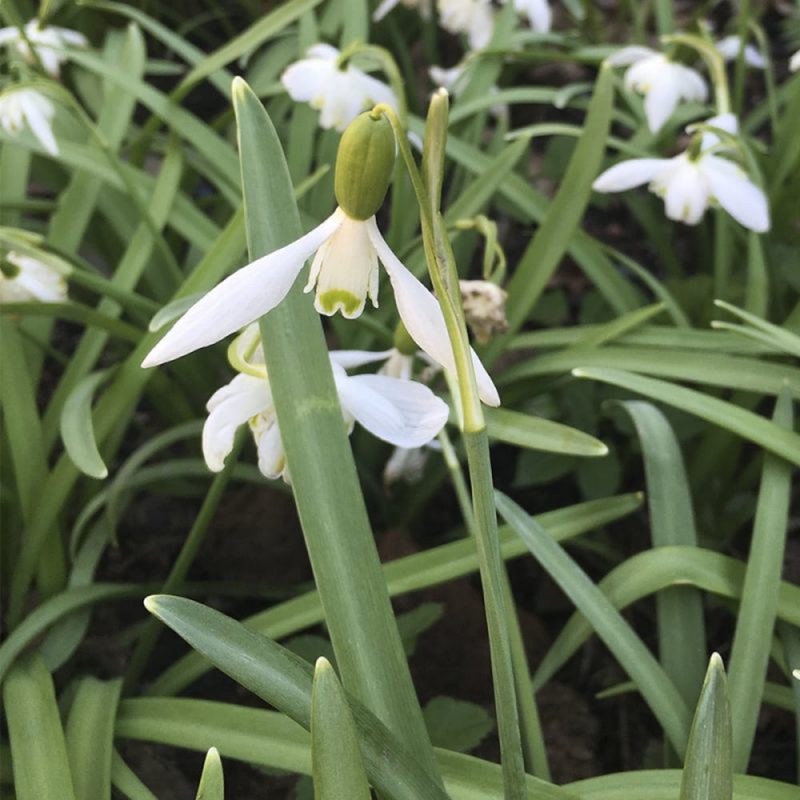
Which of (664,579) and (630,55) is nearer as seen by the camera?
(664,579)

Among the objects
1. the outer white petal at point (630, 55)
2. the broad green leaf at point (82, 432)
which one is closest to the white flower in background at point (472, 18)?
the outer white petal at point (630, 55)

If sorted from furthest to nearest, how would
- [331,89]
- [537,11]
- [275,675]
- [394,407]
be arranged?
[537,11] → [331,89] → [394,407] → [275,675]

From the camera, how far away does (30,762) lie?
0.95m

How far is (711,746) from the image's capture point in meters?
0.67

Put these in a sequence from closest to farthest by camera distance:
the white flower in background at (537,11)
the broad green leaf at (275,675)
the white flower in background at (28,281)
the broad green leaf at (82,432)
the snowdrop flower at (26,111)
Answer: the broad green leaf at (275,675) → the broad green leaf at (82,432) → the white flower in background at (28,281) → the snowdrop flower at (26,111) → the white flower in background at (537,11)

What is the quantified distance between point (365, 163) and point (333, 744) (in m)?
0.40

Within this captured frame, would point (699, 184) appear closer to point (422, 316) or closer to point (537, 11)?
point (537, 11)

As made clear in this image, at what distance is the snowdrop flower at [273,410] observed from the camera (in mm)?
854

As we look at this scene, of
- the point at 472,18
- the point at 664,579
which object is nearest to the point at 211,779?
the point at 664,579

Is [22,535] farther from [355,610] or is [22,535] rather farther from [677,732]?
[677,732]

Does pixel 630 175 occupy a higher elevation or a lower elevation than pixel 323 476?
higher

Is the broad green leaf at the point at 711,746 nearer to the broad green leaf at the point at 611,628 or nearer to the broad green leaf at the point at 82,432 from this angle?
the broad green leaf at the point at 611,628

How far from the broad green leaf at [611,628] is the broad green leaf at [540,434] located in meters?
0.14

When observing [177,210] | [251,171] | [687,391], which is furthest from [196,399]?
[687,391]
